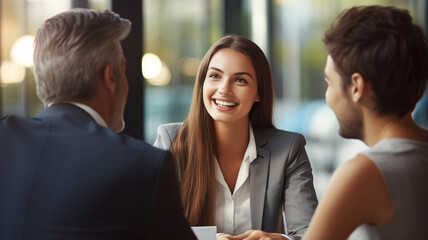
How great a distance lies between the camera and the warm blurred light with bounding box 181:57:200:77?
5.65 metres

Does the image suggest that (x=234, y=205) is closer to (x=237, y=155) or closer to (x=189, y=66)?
(x=237, y=155)

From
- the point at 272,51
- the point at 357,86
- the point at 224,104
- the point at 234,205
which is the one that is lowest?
the point at 234,205

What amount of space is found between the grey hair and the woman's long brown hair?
96 centimetres

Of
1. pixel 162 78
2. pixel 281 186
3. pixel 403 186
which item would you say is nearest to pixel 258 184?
pixel 281 186

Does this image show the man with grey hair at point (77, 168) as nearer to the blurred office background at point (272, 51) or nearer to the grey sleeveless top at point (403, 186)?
the grey sleeveless top at point (403, 186)

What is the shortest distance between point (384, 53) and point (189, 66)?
4571mm

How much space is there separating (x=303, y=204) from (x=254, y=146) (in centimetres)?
37

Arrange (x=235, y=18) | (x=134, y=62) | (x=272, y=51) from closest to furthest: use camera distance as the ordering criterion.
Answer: (x=134, y=62), (x=272, y=51), (x=235, y=18)

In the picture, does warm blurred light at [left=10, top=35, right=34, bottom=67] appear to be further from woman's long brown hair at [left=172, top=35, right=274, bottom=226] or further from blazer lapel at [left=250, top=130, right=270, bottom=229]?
blazer lapel at [left=250, top=130, right=270, bottom=229]

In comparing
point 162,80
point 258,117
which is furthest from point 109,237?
point 162,80

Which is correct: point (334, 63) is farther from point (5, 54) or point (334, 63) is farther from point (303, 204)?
point (5, 54)

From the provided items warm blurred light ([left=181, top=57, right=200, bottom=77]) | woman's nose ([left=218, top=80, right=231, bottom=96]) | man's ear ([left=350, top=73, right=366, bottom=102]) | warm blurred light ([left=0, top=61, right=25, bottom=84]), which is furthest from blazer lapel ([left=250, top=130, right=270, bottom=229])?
warm blurred light ([left=181, top=57, right=200, bottom=77])

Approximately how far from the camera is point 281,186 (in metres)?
2.19

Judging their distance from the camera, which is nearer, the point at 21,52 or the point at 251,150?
the point at 251,150
